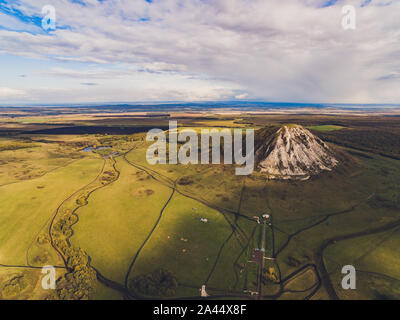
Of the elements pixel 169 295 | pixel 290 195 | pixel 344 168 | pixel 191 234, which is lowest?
pixel 169 295

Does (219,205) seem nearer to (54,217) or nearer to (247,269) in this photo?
(247,269)

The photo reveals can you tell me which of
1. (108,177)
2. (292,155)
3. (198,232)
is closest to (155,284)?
(198,232)

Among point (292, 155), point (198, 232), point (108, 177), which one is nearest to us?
point (198, 232)

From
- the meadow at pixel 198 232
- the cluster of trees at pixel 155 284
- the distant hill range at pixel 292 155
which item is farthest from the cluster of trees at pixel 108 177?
the distant hill range at pixel 292 155

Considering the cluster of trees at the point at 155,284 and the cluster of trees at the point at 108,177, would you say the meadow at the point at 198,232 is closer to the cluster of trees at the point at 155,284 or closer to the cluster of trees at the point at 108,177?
the cluster of trees at the point at 155,284

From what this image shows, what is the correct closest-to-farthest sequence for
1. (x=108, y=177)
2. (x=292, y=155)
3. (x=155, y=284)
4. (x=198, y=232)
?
(x=155, y=284) < (x=198, y=232) < (x=108, y=177) < (x=292, y=155)

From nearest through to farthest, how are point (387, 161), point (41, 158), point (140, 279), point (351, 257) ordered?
point (140, 279) → point (351, 257) → point (387, 161) → point (41, 158)

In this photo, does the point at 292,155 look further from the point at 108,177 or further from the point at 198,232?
the point at 108,177

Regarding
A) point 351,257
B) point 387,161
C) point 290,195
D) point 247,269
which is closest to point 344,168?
point 387,161
